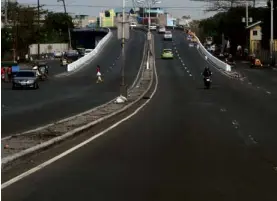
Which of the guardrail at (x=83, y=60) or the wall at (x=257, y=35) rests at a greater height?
the wall at (x=257, y=35)

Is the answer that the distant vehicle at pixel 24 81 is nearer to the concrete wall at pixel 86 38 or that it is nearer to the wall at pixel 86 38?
the wall at pixel 86 38

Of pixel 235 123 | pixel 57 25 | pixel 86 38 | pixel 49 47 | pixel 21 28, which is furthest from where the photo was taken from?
pixel 86 38

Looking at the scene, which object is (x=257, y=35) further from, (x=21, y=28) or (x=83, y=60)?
(x=83, y=60)

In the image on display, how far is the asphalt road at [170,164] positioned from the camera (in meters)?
9.40

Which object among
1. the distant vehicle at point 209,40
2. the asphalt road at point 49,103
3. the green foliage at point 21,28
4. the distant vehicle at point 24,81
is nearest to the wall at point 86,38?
the distant vehicle at point 209,40

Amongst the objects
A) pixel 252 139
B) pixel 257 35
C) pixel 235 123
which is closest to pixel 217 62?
pixel 257 35

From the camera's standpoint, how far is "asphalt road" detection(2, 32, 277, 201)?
940cm

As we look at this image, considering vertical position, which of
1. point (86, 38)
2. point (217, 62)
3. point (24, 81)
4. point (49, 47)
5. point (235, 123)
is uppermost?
point (86, 38)

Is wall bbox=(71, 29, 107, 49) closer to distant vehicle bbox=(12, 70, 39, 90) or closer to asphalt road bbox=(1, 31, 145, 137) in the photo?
asphalt road bbox=(1, 31, 145, 137)

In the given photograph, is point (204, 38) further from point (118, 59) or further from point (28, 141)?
point (28, 141)

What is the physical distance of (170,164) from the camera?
12.5 meters

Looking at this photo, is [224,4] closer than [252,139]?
No

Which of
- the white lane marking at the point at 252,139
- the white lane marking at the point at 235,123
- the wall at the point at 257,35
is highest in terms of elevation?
the wall at the point at 257,35

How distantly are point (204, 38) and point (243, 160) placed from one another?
18279 centimetres
